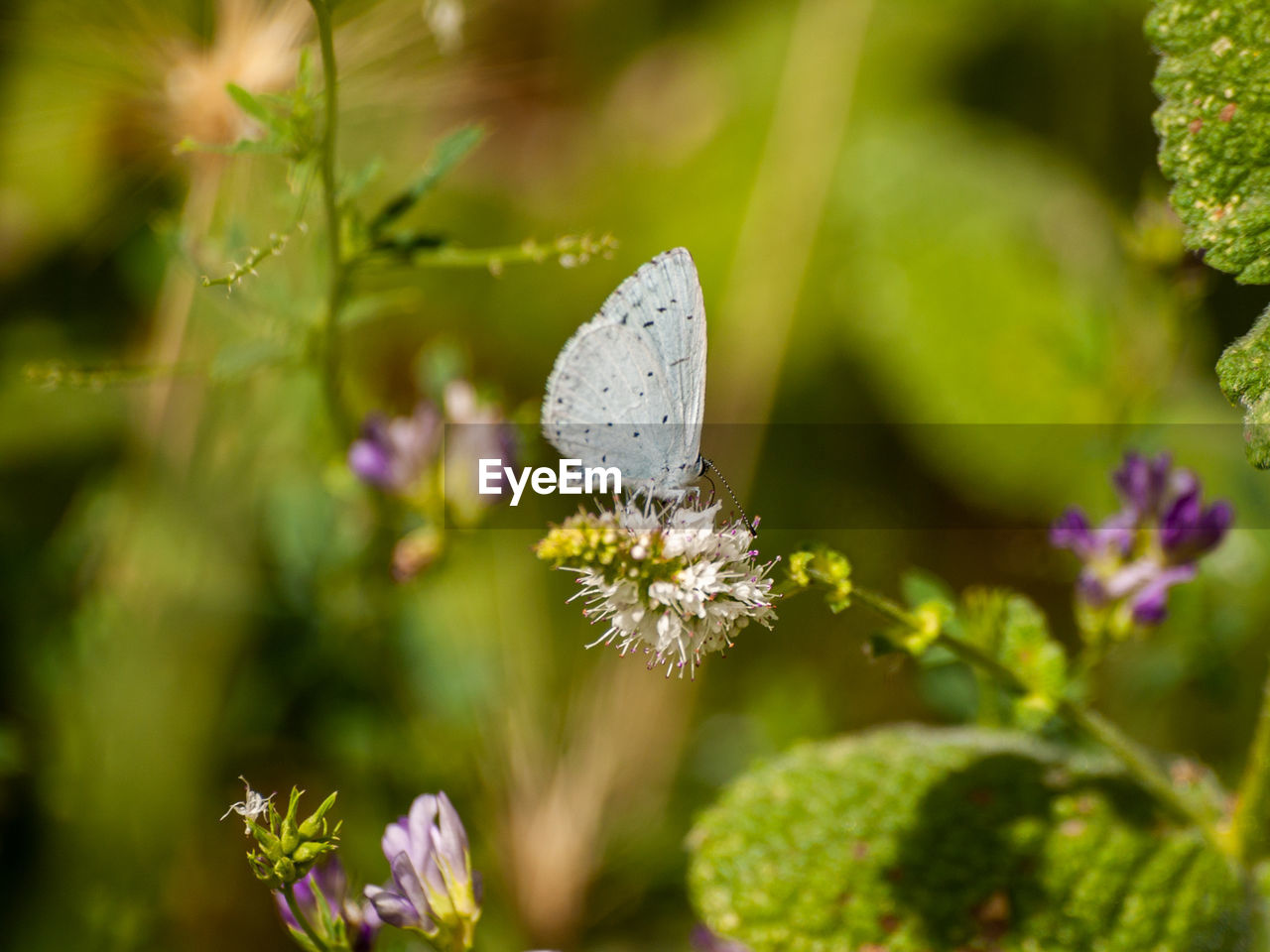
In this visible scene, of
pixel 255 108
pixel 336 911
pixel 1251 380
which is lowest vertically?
pixel 336 911

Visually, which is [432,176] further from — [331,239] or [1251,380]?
[1251,380]

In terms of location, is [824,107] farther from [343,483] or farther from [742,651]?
[343,483]

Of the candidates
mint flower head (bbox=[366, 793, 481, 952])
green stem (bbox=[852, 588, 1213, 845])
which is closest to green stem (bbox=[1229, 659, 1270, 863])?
green stem (bbox=[852, 588, 1213, 845])

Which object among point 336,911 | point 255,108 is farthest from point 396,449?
point 336,911

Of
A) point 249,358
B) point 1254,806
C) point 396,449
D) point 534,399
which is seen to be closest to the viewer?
point 1254,806

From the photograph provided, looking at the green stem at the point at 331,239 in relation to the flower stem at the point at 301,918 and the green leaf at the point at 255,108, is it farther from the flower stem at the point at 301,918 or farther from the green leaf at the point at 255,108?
the flower stem at the point at 301,918

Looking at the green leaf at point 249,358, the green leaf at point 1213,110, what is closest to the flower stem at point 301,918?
the green leaf at point 249,358

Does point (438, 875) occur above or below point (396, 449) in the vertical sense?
below
